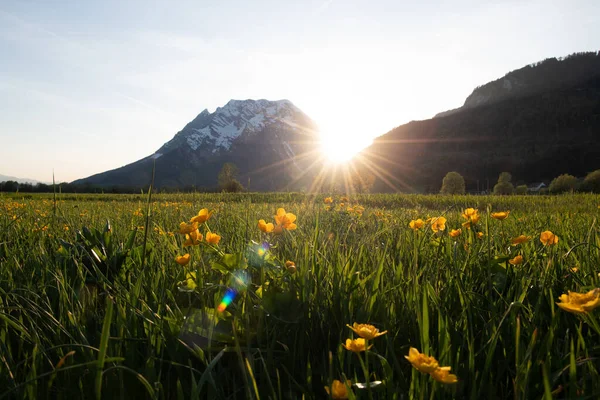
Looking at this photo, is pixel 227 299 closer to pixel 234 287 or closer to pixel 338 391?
pixel 234 287

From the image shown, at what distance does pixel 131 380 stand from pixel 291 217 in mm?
795

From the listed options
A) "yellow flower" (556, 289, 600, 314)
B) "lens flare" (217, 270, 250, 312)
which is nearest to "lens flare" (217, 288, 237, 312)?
"lens flare" (217, 270, 250, 312)

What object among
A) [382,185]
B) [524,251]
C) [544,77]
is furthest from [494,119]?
[524,251]

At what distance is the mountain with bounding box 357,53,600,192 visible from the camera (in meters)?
114

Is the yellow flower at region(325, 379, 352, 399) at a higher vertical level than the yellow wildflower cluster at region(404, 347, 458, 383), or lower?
lower

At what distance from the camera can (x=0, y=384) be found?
2.92 feet

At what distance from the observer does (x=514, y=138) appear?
5187 inches

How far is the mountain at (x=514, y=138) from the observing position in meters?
114

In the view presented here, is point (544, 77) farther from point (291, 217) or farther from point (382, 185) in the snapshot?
point (291, 217)

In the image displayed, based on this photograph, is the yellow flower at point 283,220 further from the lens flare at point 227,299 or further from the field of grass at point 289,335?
the lens flare at point 227,299

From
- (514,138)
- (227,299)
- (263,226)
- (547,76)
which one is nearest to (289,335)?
(227,299)

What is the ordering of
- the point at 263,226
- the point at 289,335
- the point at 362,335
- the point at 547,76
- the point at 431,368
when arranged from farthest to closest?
the point at 547,76 < the point at 263,226 < the point at 289,335 < the point at 362,335 < the point at 431,368

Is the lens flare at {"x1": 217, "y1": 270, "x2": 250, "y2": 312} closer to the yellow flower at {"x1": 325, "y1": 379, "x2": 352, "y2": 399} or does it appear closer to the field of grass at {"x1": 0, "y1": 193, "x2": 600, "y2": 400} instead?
the field of grass at {"x1": 0, "y1": 193, "x2": 600, "y2": 400}

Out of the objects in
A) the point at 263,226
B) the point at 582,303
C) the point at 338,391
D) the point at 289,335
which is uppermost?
the point at 263,226
